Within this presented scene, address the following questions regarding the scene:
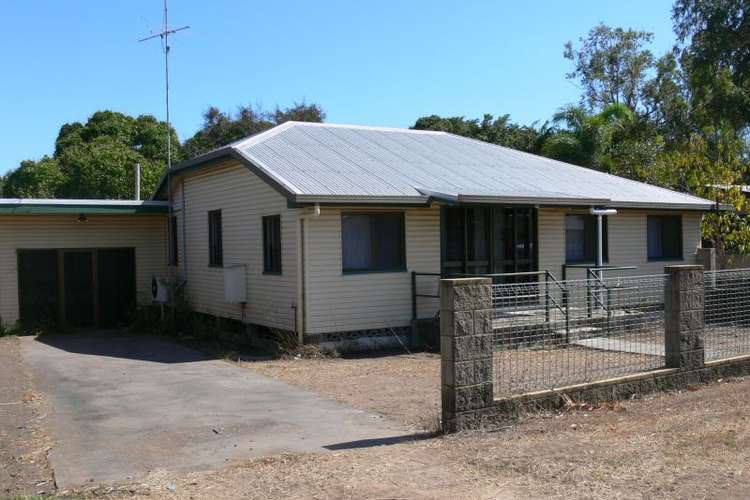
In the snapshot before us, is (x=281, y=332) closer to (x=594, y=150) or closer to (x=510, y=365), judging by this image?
(x=510, y=365)

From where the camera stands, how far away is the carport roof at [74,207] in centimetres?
1747

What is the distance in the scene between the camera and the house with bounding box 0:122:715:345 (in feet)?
47.1

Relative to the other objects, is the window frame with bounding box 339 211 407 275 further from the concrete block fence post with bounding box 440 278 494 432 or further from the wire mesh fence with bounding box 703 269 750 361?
the concrete block fence post with bounding box 440 278 494 432

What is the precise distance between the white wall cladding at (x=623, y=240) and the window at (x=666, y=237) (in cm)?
15

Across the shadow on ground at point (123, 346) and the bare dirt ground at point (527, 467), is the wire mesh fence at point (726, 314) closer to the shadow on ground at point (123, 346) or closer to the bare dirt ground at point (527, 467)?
the bare dirt ground at point (527, 467)

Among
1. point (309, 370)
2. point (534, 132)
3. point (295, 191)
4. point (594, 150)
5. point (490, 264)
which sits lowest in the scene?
point (309, 370)

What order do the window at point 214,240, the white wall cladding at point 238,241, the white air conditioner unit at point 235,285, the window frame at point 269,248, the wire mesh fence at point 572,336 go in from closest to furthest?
the wire mesh fence at point 572,336, the white wall cladding at point 238,241, the window frame at point 269,248, the white air conditioner unit at point 235,285, the window at point 214,240

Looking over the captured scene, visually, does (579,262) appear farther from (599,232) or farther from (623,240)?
(623,240)

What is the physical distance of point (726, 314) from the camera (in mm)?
10758

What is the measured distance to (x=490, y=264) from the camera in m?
16.0

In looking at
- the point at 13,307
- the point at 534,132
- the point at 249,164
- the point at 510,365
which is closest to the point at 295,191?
the point at 249,164

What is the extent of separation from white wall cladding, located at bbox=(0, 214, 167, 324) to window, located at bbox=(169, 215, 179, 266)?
367 millimetres

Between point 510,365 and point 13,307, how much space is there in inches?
545

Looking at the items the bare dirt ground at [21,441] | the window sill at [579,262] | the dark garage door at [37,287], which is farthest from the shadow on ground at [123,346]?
the window sill at [579,262]
